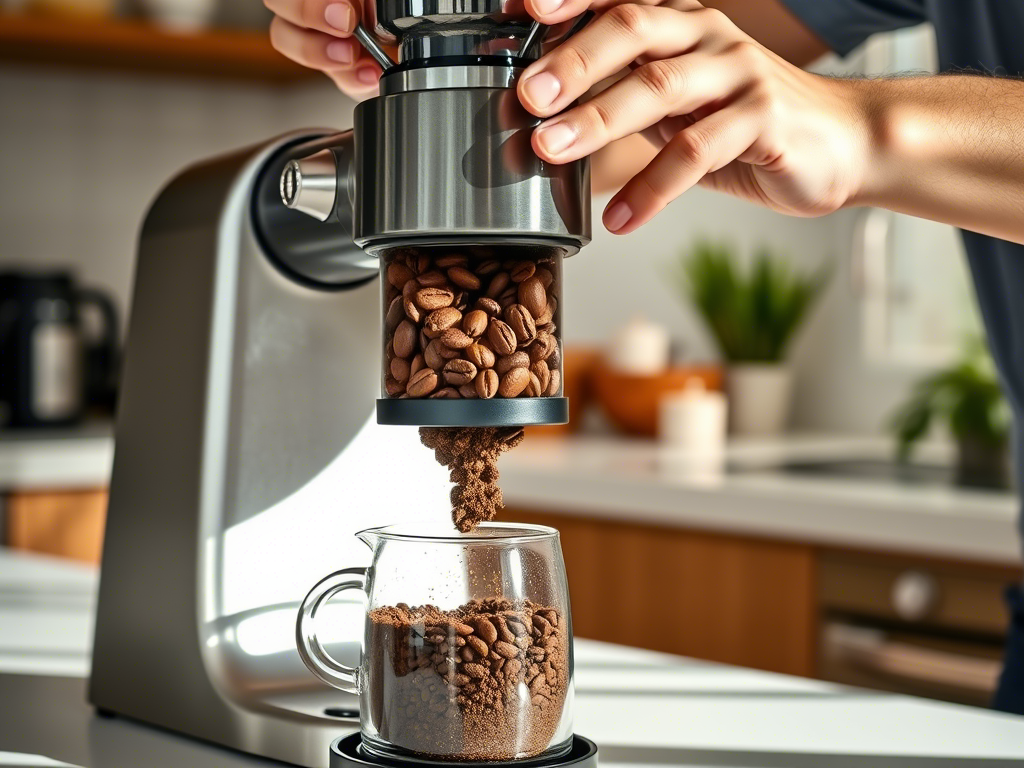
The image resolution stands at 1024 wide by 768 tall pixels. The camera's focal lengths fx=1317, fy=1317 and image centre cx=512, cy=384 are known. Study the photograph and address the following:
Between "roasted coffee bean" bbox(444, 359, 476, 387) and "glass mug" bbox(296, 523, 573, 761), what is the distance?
0.25 ft

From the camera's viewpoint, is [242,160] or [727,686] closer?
[242,160]

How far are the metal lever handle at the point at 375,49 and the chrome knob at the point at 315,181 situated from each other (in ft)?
0.24

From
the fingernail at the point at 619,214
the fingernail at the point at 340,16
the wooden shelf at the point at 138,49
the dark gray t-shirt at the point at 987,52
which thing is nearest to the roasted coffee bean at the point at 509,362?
the fingernail at the point at 619,214

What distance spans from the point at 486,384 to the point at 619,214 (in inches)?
5.1

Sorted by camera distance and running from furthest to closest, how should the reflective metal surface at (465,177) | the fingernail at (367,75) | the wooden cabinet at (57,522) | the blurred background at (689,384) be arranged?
the wooden cabinet at (57,522)
the blurred background at (689,384)
the fingernail at (367,75)
the reflective metal surface at (465,177)

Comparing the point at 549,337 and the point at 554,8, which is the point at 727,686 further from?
the point at 554,8

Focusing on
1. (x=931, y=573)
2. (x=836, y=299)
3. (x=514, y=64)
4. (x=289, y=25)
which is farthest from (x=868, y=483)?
(x=514, y=64)

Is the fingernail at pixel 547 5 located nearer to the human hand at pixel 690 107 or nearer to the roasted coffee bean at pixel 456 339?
the human hand at pixel 690 107

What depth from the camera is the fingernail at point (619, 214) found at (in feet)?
2.18

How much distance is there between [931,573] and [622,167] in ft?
3.42

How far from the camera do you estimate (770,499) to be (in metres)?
1.95

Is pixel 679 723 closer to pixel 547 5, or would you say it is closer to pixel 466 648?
pixel 466 648

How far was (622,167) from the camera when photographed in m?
1.02

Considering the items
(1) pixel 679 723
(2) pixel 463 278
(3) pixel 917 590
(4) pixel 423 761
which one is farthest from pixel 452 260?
(3) pixel 917 590
